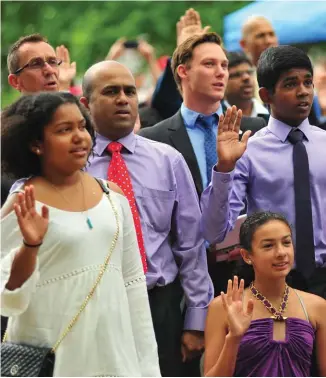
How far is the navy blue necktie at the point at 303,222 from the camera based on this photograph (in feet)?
24.4

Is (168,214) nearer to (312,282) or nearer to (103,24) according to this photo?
(312,282)

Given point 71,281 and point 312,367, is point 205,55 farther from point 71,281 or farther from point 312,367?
point 71,281

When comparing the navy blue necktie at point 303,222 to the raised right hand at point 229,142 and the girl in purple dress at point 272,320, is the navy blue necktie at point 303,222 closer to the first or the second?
the girl in purple dress at point 272,320

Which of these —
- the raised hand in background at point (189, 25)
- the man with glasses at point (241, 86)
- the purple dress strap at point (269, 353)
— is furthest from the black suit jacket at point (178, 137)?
the man with glasses at point (241, 86)

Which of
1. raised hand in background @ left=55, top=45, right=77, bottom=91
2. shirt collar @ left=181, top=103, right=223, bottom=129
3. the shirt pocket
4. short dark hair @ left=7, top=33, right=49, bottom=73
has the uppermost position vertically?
raised hand in background @ left=55, top=45, right=77, bottom=91

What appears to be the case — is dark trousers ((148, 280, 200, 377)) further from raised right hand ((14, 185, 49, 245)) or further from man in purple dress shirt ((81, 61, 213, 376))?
raised right hand ((14, 185, 49, 245))

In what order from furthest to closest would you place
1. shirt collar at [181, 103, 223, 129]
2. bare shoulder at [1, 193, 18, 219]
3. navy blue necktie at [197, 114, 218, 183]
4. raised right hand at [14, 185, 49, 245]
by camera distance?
→ 1. shirt collar at [181, 103, 223, 129]
2. navy blue necktie at [197, 114, 218, 183]
3. bare shoulder at [1, 193, 18, 219]
4. raised right hand at [14, 185, 49, 245]

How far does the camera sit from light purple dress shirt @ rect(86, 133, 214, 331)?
290 inches

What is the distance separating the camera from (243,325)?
6965mm

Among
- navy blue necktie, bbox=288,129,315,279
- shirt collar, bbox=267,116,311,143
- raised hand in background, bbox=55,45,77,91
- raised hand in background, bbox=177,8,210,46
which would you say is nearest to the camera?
navy blue necktie, bbox=288,129,315,279

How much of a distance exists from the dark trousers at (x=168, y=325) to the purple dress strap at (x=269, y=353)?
38 centimetres

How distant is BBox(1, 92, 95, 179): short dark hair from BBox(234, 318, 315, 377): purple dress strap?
1.62 metres

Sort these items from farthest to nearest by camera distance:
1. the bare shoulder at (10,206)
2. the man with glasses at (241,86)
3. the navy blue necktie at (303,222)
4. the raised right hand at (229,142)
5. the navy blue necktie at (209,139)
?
the man with glasses at (241,86)
the navy blue necktie at (209,139)
the navy blue necktie at (303,222)
the raised right hand at (229,142)
the bare shoulder at (10,206)

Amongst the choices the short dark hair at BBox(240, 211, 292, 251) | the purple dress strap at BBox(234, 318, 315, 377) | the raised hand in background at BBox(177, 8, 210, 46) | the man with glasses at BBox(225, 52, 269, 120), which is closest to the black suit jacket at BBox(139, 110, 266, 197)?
the short dark hair at BBox(240, 211, 292, 251)
